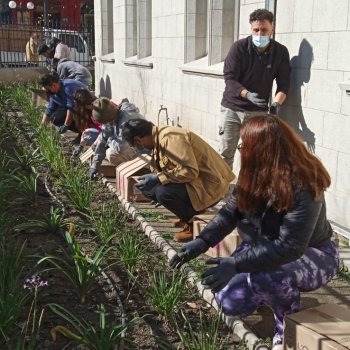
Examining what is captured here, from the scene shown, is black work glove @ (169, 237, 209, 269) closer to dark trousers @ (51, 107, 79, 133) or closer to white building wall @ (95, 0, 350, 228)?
white building wall @ (95, 0, 350, 228)

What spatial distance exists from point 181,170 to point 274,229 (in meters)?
1.61

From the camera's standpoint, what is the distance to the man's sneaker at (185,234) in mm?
4668

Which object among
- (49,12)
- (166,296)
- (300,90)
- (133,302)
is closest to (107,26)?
(300,90)

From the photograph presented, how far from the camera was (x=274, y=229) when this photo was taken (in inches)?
112

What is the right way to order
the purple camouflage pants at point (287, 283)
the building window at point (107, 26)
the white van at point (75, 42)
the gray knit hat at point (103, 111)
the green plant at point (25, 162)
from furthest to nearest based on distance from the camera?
the white van at point (75, 42) < the building window at point (107, 26) < the green plant at point (25, 162) < the gray knit hat at point (103, 111) < the purple camouflage pants at point (287, 283)

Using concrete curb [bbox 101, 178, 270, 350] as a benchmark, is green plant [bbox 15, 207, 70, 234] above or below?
above

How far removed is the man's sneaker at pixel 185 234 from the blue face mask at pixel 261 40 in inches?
73.4

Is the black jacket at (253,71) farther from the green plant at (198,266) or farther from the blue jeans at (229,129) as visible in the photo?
the green plant at (198,266)

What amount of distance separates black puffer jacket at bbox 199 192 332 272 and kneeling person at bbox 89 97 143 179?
113 inches

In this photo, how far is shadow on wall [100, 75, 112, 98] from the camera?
43.4 ft

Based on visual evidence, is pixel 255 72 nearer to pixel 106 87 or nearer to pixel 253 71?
pixel 253 71

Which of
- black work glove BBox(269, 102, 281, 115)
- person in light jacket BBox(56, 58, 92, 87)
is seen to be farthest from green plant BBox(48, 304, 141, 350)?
person in light jacket BBox(56, 58, 92, 87)

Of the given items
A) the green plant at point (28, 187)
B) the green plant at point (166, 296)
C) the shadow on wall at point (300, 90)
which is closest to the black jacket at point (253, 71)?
the shadow on wall at point (300, 90)

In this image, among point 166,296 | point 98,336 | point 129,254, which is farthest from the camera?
point 129,254
